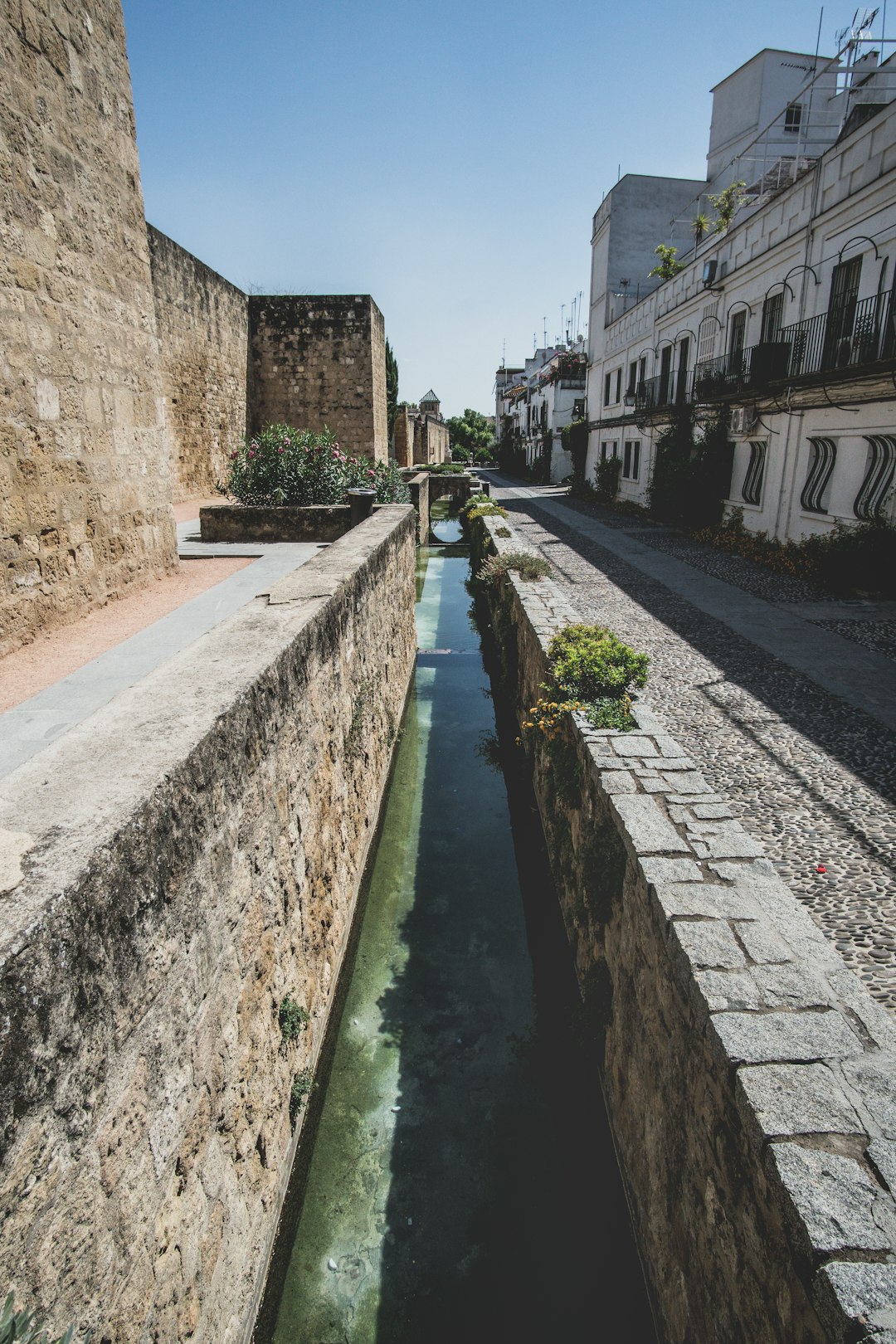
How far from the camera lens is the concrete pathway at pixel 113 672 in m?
3.11

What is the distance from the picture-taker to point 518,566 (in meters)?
9.84

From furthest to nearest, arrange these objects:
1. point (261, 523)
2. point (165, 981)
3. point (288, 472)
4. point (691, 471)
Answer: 1. point (691, 471)
2. point (288, 472)
3. point (261, 523)
4. point (165, 981)

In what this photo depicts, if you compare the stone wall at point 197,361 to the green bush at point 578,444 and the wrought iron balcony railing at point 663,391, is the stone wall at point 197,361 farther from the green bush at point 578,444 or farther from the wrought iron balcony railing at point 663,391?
the green bush at point 578,444

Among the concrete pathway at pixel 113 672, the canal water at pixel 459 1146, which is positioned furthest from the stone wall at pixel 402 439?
the canal water at pixel 459 1146

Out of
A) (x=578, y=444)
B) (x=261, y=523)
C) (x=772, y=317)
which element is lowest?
(x=261, y=523)

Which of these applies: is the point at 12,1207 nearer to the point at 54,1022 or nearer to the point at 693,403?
the point at 54,1022

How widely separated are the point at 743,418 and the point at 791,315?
2.05 meters

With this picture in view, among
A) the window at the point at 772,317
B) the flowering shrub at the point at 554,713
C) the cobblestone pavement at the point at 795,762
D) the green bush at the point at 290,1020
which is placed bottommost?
the green bush at the point at 290,1020

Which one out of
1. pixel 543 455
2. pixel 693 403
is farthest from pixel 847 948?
pixel 543 455

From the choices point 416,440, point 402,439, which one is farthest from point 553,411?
point 402,439

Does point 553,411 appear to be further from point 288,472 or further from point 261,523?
point 261,523

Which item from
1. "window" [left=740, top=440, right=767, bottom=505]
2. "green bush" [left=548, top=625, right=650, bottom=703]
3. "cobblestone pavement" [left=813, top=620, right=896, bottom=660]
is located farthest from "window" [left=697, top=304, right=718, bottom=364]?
"green bush" [left=548, top=625, right=650, bottom=703]

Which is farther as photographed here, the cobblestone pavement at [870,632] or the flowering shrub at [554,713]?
the cobblestone pavement at [870,632]

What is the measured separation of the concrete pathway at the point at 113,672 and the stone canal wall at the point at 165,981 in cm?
70
